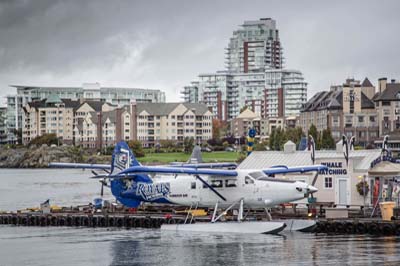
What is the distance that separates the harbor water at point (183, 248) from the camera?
110 ft

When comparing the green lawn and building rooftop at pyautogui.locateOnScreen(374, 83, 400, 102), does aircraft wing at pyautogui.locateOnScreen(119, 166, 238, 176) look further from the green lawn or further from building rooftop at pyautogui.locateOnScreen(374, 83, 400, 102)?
the green lawn

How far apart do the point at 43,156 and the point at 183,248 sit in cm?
14079

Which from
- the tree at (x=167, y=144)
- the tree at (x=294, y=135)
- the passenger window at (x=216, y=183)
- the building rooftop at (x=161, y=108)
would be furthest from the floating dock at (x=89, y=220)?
the building rooftop at (x=161, y=108)

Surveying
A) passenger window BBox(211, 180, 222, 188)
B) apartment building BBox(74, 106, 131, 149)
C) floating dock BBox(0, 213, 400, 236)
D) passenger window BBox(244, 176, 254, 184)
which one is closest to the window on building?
floating dock BBox(0, 213, 400, 236)

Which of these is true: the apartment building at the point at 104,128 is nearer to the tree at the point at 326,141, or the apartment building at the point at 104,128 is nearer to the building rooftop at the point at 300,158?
the tree at the point at 326,141

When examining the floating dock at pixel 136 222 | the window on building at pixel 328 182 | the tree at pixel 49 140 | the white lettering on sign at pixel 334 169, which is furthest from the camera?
the tree at pixel 49 140

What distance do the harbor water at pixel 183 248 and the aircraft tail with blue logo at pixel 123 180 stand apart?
58.9 inches

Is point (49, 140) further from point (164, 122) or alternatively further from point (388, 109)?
point (388, 109)

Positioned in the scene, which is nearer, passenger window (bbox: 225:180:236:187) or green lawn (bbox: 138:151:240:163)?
passenger window (bbox: 225:180:236:187)

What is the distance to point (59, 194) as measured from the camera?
3346 inches

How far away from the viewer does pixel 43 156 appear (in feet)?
575

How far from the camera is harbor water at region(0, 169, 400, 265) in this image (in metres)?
33.6

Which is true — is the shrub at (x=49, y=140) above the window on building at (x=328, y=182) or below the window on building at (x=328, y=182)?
above

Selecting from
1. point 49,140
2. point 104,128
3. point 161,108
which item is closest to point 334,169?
point 161,108
